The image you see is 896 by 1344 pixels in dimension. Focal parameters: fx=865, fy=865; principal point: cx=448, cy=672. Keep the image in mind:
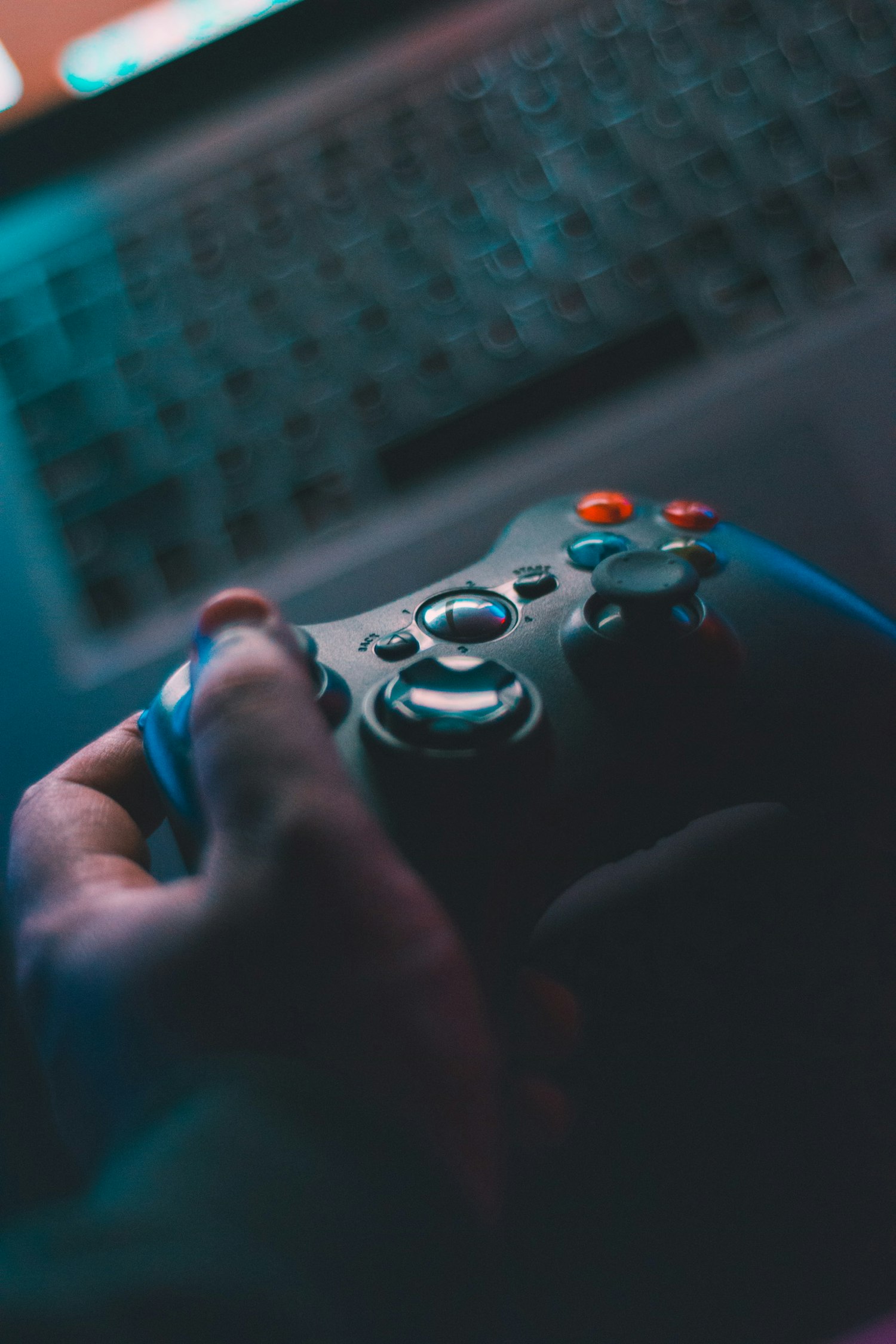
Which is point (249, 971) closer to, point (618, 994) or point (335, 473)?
point (618, 994)

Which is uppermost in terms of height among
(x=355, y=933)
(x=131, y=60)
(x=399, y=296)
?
(x=131, y=60)

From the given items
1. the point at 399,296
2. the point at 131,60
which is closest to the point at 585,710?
the point at 399,296

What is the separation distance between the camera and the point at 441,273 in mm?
509

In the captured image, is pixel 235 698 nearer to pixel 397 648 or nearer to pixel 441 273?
pixel 397 648

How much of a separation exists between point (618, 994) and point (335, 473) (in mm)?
312

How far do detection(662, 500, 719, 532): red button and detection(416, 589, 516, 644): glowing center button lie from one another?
10 cm

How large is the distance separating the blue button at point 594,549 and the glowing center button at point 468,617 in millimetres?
44

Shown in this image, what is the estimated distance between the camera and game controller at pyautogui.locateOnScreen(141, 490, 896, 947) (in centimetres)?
31

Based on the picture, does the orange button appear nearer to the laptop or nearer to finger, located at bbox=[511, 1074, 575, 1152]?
the laptop

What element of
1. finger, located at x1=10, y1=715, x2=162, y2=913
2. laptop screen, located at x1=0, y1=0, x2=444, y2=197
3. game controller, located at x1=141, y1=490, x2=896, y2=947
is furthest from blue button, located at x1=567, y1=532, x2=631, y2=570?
laptop screen, located at x1=0, y1=0, x2=444, y2=197

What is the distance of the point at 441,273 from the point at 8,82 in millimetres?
296

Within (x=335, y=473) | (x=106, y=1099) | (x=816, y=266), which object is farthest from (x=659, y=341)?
(x=106, y=1099)

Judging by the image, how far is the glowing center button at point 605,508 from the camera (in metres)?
0.43

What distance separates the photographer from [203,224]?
0.53 meters
